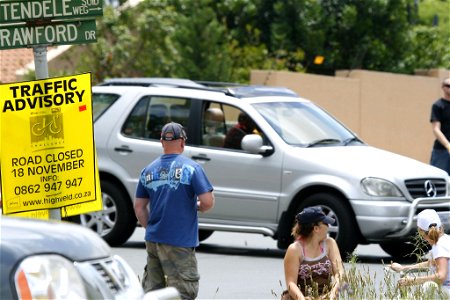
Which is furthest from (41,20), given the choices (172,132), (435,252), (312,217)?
(435,252)

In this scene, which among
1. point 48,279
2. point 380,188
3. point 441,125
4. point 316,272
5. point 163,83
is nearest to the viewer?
point 48,279

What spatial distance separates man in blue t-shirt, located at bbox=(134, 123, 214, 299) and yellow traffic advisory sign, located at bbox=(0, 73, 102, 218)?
0.75m

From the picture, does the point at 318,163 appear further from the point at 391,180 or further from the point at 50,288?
the point at 50,288

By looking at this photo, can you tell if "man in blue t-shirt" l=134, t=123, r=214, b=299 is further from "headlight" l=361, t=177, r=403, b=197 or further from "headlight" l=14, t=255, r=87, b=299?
"headlight" l=361, t=177, r=403, b=197

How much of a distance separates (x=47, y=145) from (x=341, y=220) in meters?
5.68

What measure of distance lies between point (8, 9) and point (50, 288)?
162 inches

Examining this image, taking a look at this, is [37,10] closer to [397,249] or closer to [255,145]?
[255,145]

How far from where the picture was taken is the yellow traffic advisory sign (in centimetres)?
877

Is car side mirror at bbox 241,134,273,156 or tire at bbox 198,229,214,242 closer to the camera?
car side mirror at bbox 241,134,273,156

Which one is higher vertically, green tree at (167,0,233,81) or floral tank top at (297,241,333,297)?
floral tank top at (297,241,333,297)

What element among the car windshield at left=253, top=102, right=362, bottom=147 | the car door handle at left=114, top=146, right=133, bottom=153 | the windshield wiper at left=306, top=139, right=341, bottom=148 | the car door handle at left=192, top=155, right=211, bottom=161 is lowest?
the car door handle at left=114, top=146, right=133, bottom=153

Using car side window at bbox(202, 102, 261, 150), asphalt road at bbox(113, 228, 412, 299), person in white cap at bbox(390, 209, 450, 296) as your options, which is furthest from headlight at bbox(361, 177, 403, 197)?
person in white cap at bbox(390, 209, 450, 296)

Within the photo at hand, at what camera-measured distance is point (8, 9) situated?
28.7ft

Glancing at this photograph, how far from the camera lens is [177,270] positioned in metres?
9.49
